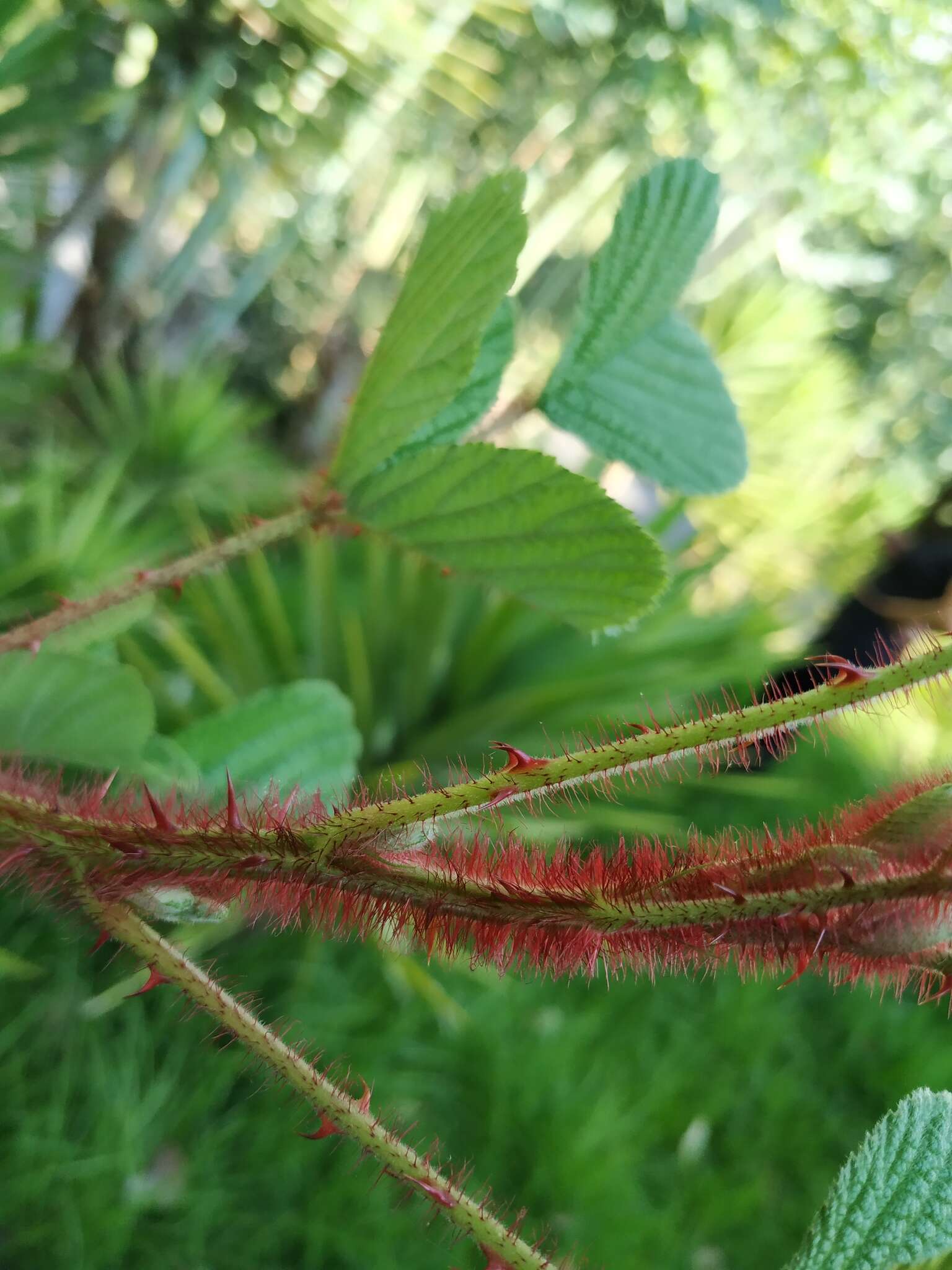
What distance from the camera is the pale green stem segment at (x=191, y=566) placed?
202 millimetres

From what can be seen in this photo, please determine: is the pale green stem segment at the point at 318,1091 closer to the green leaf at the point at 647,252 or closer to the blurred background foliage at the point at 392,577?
the blurred background foliage at the point at 392,577

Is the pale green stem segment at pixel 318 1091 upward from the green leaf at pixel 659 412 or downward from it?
downward

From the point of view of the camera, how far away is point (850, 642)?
Answer: 1.22 metres

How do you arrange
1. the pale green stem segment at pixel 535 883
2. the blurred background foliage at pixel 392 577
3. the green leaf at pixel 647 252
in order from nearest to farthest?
the pale green stem segment at pixel 535 883 < the green leaf at pixel 647 252 < the blurred background foliage at pixel 392 577

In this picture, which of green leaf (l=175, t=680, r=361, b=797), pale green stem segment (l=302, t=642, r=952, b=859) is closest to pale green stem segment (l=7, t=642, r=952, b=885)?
pale green stem segment (l=302, t=642, r=952, b=859)

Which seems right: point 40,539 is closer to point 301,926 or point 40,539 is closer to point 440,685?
point 440,685

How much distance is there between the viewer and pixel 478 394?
0.69 feet

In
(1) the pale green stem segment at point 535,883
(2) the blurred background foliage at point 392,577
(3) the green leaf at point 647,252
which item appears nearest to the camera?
(1) the pale green stem segment at point 535,883

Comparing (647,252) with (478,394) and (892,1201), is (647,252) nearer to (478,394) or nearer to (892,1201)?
(478,394)

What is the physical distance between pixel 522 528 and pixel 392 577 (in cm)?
69

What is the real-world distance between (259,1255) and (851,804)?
53cm

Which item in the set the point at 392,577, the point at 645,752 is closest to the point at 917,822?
the point at 645,752

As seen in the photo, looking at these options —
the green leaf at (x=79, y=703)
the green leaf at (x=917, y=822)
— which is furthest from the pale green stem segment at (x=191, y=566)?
the green leaf at (x=917, y=822)

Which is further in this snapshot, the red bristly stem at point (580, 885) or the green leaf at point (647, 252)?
the green leaf at point (647, 252)
